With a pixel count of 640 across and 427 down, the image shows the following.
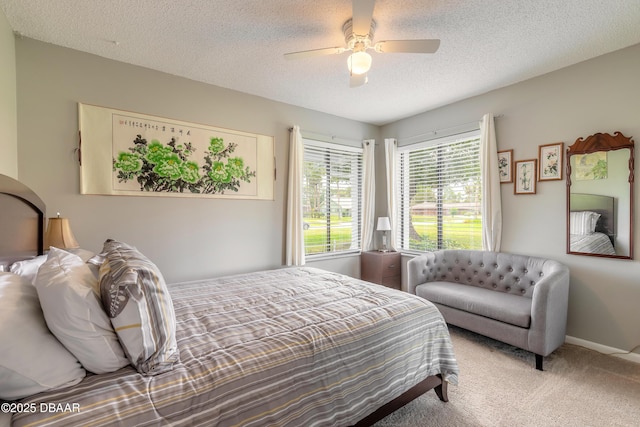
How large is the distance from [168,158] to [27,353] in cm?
232

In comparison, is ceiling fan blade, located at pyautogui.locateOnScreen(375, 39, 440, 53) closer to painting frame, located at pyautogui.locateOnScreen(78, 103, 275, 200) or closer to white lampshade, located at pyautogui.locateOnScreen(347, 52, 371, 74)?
white lampshade, located at pyautogui.locateOnScreen(347, 52, 371, 74)

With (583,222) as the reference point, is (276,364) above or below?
below

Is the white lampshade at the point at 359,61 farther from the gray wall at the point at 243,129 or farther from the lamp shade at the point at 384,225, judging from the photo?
the lamp shade at the point at 384,225

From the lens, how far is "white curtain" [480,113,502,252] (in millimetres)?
3264

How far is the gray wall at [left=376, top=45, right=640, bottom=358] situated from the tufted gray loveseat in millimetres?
310

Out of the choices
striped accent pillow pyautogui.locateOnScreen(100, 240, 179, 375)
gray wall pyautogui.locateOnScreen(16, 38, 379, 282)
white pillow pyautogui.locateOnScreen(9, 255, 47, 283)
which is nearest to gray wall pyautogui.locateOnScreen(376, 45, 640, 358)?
gray wall pyautogui.locateOnScreen(16, 38, 379, 282)

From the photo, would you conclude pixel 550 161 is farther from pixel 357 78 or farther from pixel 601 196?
pixel 357 78

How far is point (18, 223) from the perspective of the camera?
173cm

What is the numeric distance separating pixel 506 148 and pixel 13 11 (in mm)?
4553

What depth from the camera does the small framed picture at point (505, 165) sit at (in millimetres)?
3215

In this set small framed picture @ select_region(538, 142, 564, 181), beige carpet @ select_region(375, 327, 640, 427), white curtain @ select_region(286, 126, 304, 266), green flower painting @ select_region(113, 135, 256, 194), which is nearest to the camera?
beige carpet @ select_region(375, 327, 640, 427)

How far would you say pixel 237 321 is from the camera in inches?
64.6

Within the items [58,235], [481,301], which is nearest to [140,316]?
[58,235]

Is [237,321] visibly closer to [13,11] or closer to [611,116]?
[13,11]
